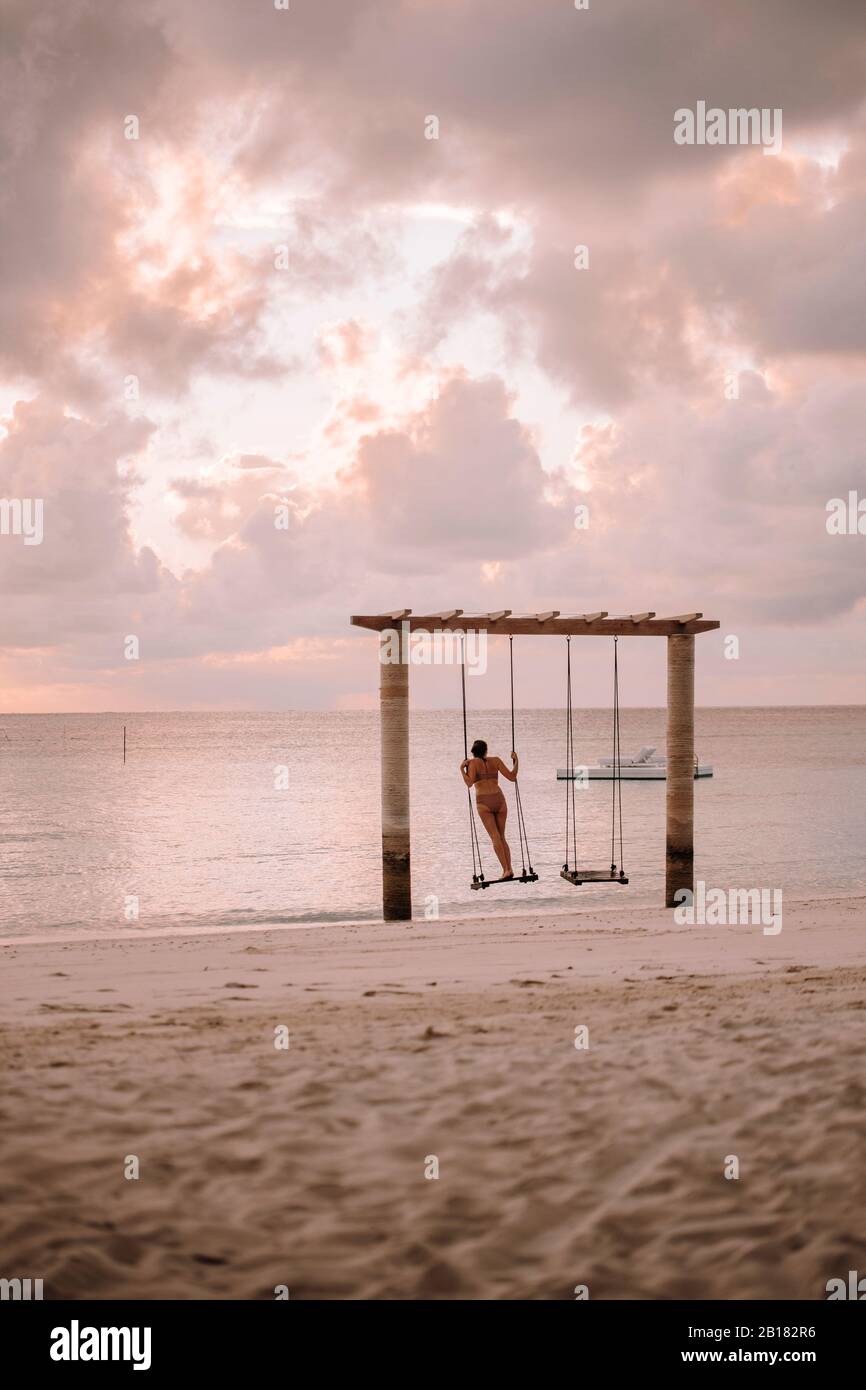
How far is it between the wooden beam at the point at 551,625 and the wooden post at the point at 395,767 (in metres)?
0.30

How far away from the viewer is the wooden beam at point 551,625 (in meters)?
13.2

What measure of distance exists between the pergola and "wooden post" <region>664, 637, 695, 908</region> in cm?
2

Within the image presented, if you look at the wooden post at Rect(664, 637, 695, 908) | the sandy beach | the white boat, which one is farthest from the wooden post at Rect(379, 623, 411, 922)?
the white boat

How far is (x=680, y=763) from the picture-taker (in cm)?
1452

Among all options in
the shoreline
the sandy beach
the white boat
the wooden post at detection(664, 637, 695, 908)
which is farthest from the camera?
the white boat

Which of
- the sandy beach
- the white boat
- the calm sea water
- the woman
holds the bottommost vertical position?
the calm sea water

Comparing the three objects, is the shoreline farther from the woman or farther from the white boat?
the white boat

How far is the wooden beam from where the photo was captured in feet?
43.2

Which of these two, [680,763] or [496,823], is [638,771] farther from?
[496,823]

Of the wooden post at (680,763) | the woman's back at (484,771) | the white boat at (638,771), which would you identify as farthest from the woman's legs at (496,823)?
the white boat at (638,771)

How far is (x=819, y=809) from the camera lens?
3900 cm

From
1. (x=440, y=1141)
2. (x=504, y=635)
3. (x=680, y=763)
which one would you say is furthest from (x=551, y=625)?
(x=440, y=1141)

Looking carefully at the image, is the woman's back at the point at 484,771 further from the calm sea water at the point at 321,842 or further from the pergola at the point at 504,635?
the calm sea water at the point at 321,842
